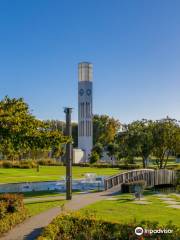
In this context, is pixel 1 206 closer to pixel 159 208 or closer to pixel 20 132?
pixel 20 132

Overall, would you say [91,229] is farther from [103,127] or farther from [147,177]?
[103,127]

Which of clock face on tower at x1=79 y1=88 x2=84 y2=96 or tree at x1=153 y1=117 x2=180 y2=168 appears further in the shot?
clock face on tower at x1=79 y1=88 x2=84 y2=96

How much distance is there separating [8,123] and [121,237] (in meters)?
6.16

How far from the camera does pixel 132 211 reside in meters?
20.8

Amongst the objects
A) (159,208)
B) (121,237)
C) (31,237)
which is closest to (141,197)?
(159,208)

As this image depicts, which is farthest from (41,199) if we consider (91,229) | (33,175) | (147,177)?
(33,175)

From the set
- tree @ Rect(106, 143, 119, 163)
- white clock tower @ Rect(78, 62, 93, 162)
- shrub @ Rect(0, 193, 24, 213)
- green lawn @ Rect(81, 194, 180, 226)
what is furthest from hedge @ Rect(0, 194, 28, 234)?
white clock tower @ Rect(78, 62, 93, 162)

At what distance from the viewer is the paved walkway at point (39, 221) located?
49.4ft

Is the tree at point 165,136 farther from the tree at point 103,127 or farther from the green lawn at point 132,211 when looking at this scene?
the tree at point 103,127

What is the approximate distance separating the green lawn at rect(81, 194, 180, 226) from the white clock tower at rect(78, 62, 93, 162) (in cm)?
6645

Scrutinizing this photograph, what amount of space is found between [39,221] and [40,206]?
15.2 ft

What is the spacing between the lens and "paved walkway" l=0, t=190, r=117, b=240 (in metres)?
15.1

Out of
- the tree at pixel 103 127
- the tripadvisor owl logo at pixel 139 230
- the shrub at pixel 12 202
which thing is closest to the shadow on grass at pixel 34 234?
the shrub at pixel 12 202

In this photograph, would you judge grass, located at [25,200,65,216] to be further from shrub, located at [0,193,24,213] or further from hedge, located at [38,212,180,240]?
hedge, located at [38,212,180,240]
